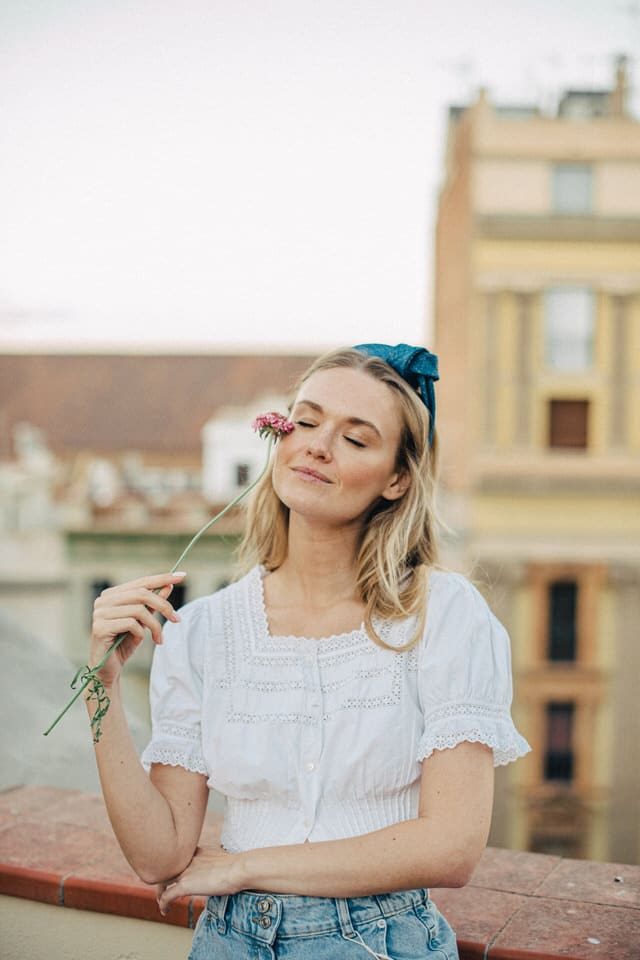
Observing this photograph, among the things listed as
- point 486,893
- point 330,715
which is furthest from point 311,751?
point 486,893

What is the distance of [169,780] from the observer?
4.36 ft

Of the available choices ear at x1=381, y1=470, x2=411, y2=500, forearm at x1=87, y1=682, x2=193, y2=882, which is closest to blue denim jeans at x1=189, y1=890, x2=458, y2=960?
forearm at x1=87, y1=682, x2=193, y2=882

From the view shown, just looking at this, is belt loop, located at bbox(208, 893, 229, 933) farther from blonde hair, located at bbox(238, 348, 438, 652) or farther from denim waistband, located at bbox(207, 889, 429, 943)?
blonde hair, located at bbox(238, 348, 438, 652)

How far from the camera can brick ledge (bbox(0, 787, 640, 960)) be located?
4.55 feet

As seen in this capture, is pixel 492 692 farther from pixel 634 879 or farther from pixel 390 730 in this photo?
pixel 634 879

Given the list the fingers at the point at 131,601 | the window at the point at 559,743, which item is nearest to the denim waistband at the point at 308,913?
the fingers at the point at 131,601

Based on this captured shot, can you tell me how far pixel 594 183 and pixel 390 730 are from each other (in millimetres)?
14939

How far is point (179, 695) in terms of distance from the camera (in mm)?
1362

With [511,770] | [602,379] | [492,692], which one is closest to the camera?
[492,692]

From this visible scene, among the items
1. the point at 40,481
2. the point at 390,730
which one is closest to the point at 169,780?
the point at 390,730

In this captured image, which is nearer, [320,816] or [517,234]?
[320,816]

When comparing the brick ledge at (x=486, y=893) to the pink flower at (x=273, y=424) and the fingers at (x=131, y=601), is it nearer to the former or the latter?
the fingers at (x=131, y=601)

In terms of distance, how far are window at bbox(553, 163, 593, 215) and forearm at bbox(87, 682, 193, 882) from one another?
585 inches

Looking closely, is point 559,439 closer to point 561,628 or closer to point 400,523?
point 561,628
